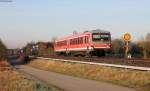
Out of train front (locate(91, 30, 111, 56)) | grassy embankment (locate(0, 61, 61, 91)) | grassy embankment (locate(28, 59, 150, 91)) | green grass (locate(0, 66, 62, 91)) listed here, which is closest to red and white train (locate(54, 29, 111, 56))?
train front (locate(91, 30, 111, 56))

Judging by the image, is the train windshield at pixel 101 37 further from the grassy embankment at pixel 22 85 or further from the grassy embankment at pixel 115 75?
the grassy embankment at pixel 22 85

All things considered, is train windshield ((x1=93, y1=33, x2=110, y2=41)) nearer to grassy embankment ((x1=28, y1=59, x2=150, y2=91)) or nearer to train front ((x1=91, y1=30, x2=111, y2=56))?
train front ((x1=91, y1=30, x2=111, y2=56))

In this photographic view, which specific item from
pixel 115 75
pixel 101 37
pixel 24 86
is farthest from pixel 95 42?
pixel 24 86

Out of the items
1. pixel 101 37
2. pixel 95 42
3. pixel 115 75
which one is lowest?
pixel 115 75

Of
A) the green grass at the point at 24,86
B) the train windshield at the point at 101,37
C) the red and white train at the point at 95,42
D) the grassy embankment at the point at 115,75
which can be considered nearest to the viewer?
the green grass at the point at 24,86

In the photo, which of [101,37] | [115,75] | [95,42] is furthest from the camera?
[101,37]

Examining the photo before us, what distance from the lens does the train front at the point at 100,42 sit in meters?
45.2

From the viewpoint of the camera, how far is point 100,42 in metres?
45.7

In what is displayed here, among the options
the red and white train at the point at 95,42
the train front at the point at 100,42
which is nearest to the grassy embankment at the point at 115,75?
the red and white train at the point at 95,42

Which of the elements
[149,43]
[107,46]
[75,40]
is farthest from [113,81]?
[149,43]

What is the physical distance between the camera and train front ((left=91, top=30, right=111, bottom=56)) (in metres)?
45.2

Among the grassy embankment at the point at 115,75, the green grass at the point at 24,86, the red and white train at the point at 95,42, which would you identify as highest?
the red and white train at the point at 95,42

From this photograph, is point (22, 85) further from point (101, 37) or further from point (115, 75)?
point (101, 37)

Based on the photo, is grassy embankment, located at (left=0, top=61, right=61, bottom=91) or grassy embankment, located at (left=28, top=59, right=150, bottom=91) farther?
grassy embankment, located at (left=28, top=59, right=150, bottom=91)
